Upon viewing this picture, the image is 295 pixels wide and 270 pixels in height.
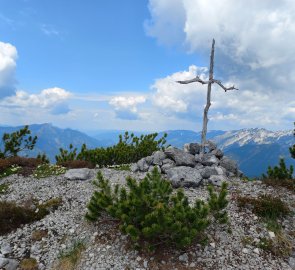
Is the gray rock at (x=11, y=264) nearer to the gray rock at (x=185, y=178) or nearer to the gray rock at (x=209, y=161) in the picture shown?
the gray rock at (x=185, y=178)

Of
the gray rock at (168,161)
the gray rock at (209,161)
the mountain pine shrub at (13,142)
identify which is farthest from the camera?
the mountain pine shrub at (13,142)

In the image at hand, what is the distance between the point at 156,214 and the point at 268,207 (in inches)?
277

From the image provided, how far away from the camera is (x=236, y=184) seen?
20.5m

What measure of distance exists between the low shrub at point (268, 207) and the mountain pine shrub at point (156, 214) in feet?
8.48

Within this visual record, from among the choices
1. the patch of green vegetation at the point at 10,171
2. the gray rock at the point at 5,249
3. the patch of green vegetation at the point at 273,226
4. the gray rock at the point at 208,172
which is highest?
the gray rock at the point at 208,172

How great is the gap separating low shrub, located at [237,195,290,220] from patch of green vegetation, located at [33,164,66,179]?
46.5 ft

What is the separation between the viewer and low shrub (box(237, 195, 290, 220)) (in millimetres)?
15961

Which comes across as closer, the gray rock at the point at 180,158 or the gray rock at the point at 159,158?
the gray rock at the point at 180,158

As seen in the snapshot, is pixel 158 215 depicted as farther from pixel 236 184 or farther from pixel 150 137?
pixel 150 137

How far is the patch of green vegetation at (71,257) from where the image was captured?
13030mm


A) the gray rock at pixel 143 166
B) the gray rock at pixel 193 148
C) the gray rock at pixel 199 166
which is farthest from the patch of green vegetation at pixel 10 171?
the gray rock at pixel 193 148

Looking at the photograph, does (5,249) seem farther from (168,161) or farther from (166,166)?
(168,161)

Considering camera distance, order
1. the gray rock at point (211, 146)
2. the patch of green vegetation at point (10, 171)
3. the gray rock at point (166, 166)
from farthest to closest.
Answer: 1. the gray rock at point (211, 146)
2. the patch of green vegetation at point (10, 171)
3. the gray rock at point (166, 166)

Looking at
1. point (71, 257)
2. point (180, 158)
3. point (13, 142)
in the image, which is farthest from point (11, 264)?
point (13, 142)
